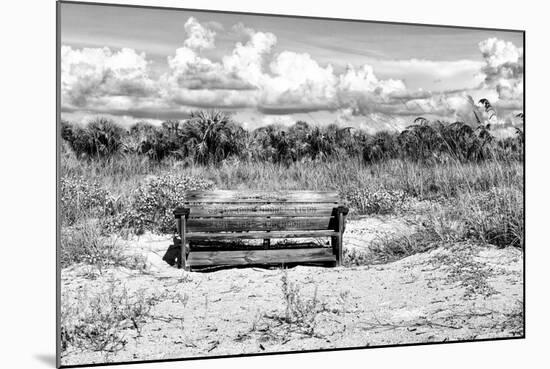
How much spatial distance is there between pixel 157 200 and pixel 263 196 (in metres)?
0.88

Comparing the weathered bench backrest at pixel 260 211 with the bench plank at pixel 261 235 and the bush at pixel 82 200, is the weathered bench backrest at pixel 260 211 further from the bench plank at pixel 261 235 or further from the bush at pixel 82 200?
the bush at pixel 82 200

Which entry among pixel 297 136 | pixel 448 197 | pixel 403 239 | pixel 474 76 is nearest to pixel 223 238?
pixel 297 136

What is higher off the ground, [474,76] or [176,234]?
[474,76]

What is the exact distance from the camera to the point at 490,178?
7457 millimetres

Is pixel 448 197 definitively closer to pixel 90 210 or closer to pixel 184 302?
pixel 184 302

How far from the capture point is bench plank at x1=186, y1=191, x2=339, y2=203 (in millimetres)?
6793

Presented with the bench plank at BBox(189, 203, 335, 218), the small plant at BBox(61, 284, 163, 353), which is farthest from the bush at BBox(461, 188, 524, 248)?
the small plant at BBox(61, 284, 163, 353)

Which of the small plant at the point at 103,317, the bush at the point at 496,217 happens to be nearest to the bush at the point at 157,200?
the small plant at the point at 103,317

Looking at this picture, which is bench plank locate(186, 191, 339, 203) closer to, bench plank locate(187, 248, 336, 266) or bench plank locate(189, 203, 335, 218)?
bench plank locate(189, 203, 335, 218)

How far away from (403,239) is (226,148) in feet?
5.82

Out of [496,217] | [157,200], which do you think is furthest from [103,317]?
[496,217]

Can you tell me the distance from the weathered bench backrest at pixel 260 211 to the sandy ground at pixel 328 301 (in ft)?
1.10

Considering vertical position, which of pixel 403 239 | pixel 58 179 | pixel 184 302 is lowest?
pixel 184 302

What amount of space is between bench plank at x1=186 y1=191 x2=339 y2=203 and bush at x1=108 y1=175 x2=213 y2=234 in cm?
7
